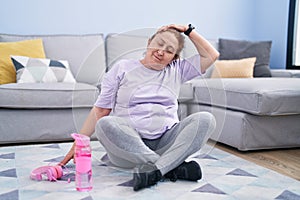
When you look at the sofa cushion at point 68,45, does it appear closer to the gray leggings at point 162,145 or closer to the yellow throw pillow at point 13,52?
Answer: the yellow throw pillow at point 13,52

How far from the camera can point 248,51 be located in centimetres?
302

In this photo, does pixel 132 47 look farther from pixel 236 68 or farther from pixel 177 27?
pixel 236 68

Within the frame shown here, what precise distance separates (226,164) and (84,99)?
74cm

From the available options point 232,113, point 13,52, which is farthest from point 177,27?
point 13,52

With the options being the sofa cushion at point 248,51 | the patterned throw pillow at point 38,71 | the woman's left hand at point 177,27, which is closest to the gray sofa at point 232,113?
the patterned throw pillow at point 38,71

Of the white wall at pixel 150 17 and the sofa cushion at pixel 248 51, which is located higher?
the white wall at pixel 150 17

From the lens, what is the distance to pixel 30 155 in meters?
1.86

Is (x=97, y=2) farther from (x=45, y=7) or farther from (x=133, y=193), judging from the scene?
(x=133, y=193)

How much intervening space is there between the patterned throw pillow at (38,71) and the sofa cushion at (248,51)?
1.31 meters

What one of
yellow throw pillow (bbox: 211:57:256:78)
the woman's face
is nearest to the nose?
the woman's face

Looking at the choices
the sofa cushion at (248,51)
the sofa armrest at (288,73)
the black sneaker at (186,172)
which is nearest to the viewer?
the black sneaker at (186,172)

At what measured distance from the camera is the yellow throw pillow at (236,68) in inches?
108

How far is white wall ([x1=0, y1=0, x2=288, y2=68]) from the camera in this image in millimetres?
2854

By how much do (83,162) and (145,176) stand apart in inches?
8.8
